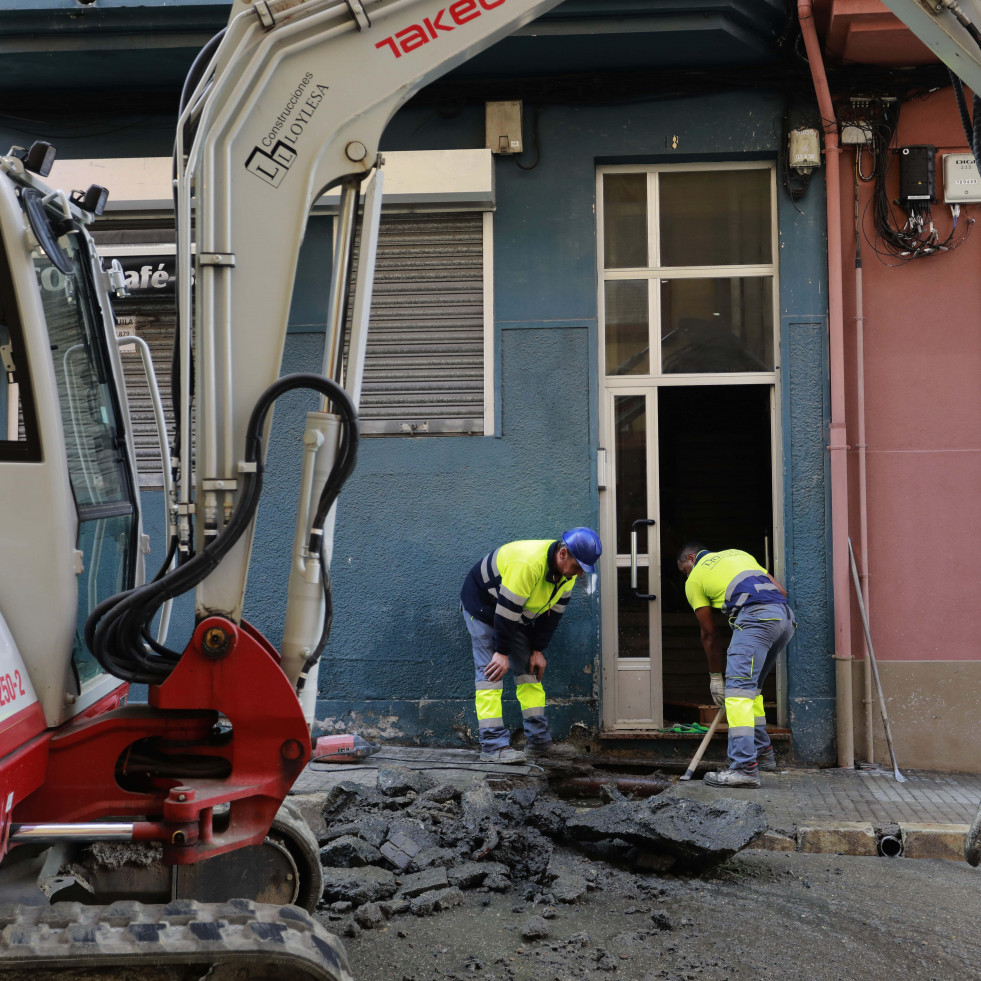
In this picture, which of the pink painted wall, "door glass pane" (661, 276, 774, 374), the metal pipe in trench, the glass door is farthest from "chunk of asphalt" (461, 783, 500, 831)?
"door glass pane" (661, 276, 774, 374)

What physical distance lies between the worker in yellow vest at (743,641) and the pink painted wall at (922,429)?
2.73ft

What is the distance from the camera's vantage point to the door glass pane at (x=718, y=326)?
24.0 ft

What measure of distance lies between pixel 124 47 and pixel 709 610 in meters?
5.74

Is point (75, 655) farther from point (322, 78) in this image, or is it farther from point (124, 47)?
point (124, 47)

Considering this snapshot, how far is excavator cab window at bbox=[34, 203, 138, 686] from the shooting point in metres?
3.08

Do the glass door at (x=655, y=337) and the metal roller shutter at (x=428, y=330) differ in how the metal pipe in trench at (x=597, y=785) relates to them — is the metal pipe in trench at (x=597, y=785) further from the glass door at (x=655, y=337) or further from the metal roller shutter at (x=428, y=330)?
the metal roller shutter at (x=428, y=330)

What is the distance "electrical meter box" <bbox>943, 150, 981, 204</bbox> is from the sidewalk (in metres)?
4.09

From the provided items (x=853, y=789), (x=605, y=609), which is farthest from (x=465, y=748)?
(x=853, y=789)

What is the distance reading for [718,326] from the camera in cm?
733

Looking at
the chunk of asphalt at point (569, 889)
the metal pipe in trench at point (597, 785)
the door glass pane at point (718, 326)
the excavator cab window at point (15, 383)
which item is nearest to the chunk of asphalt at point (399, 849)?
the chunk of asphalt at point (569, 889)

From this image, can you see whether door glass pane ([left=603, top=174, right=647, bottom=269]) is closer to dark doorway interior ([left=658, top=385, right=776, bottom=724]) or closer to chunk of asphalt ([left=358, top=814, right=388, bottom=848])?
dark doorway interior ([left=658, top=385, right=776, bottom=724])

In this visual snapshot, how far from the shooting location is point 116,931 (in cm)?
252

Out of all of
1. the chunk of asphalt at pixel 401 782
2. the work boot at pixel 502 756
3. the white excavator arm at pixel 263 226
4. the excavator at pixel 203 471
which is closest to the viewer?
the excavator at pixel 203 471

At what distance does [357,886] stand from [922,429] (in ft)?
16.8
